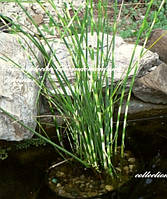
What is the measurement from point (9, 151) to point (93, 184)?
→ 27.6 inches

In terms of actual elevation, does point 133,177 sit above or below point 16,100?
below

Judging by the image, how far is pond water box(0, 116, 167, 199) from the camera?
5.84 ft

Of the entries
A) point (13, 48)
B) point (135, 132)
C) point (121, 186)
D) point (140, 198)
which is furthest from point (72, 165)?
point (13, 48)

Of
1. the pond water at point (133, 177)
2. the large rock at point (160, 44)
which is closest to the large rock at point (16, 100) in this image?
the pond water at point (133, 177)

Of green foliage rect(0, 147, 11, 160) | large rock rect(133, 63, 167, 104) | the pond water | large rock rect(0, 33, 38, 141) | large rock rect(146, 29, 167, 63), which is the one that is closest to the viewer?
the pond water

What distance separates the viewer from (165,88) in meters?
2.30

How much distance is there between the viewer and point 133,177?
184 centimetres

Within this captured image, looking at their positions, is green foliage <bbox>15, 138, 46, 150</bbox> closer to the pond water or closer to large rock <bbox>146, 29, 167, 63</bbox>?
the pond water

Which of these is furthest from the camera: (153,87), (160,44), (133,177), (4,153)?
(160,44)

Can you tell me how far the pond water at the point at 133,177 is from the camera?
1.78 meters

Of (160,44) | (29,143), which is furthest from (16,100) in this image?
(160,44)

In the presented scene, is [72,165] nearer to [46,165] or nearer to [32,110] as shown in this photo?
[46,165]

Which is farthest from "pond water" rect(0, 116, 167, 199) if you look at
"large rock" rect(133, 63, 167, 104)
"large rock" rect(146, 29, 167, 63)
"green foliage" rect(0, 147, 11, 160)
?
"large rock" rect(146, 29, 167, 63)

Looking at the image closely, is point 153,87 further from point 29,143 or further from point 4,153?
point 4,153
